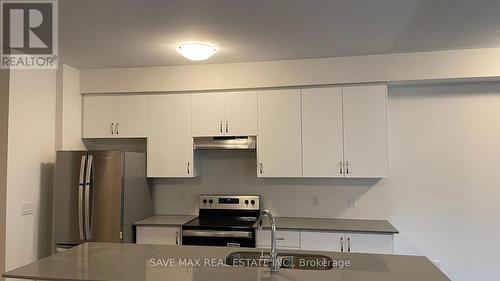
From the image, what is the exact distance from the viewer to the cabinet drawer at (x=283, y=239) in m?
3.54

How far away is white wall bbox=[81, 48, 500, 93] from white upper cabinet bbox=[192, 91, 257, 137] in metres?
0.11

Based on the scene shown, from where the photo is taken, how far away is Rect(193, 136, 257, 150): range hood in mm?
3912

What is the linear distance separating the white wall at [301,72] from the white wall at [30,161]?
Answer: 604 millimetres

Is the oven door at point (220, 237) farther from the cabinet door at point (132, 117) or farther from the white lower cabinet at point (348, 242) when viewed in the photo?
the cabinet door at point (132, 117)

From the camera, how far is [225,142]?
394 centimetres

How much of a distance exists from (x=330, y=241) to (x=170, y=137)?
196 cm

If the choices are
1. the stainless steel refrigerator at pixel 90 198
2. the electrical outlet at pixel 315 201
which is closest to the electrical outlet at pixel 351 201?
the electrical outlet at pixel 315 201

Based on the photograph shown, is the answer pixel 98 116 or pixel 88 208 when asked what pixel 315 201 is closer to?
pixel 88 208

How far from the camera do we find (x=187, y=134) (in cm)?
400

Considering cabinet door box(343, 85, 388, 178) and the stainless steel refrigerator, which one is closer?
the stainless steel refrigerator

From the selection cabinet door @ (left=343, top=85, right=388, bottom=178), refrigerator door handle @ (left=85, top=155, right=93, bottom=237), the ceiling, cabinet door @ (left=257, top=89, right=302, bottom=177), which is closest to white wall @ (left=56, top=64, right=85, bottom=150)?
the ceiling

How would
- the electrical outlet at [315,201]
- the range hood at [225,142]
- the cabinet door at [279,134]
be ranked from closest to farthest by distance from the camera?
1. the cabinet door at [279,134]
2. the range hood at [225,142]
3. the electrical outlet at [315,201]

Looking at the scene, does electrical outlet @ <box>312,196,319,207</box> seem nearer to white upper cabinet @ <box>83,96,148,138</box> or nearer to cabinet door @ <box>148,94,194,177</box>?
cabinet door @ <box>148,94,194,177</box>

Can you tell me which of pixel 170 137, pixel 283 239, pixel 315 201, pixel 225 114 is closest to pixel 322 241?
pixel 283 239
